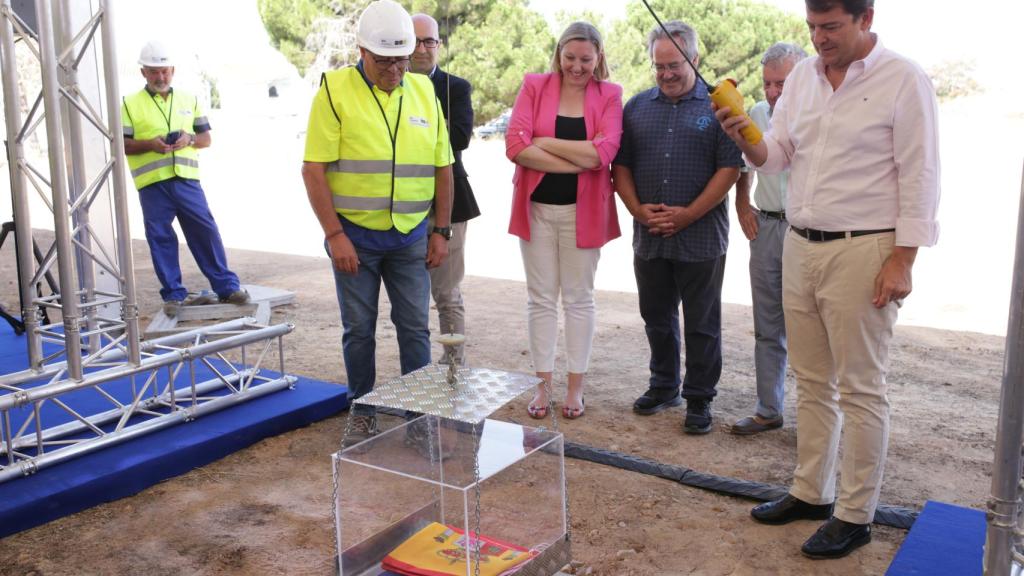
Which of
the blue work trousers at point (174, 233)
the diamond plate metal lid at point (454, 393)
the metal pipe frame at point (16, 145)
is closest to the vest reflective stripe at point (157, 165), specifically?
the blue work trousers at point (174, 233)

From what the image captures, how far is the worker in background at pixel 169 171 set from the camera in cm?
596

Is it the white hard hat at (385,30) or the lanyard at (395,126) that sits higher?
the white hard hat at (385,30)

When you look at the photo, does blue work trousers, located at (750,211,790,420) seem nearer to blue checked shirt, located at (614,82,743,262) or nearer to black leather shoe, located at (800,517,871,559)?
blue checked shirt, located at (614,82,743,262)

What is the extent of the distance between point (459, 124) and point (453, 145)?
10cm

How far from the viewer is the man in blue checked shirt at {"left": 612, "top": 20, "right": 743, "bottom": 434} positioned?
3.77 m

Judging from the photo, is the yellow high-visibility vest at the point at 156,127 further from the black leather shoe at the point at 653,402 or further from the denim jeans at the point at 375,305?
the black leather shoe at the point at 653,402

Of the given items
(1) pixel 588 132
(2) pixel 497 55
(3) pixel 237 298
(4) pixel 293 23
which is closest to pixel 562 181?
(1) pixel 588 132

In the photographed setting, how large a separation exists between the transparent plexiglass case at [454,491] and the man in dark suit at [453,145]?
1.26m

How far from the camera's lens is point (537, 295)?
4.06 m

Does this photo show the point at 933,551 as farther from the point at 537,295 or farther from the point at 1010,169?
the point at 1010,169

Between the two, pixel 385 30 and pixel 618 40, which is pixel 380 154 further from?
pixel 618 40

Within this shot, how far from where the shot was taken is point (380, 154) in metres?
3.57

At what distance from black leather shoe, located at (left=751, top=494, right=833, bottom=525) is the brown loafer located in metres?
0.85

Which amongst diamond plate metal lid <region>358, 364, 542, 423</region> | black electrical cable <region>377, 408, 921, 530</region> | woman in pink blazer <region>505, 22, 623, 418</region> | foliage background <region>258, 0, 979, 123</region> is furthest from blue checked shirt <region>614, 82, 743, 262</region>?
foliage background <region>258, 0, 979, 123</region>
